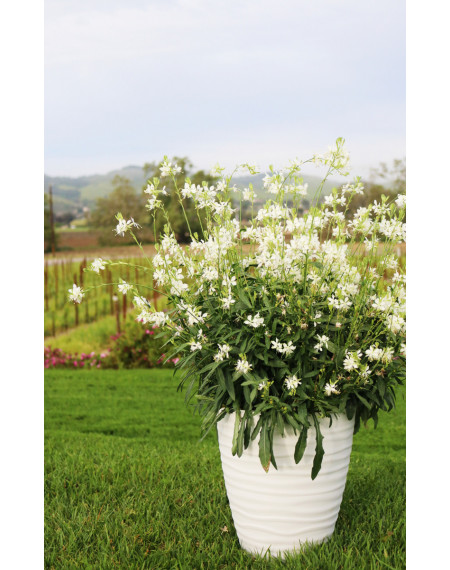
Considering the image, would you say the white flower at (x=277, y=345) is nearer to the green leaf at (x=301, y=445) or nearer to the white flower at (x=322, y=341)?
the white flower at (x=322, y=341)

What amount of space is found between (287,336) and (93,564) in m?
1.14

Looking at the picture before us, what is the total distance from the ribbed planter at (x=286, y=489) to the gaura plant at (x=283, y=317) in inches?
2.3

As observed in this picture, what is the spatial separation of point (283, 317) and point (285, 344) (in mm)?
131

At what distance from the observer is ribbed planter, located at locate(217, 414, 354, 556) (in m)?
2.02

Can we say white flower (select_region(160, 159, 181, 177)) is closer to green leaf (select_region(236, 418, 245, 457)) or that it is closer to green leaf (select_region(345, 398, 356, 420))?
green leaf (select_region(236, 418, 245, 457))

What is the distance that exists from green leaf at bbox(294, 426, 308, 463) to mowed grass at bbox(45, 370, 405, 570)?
0.40 metres

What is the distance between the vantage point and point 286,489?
2.03 m

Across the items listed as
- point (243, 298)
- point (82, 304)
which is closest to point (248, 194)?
point (243, 298)

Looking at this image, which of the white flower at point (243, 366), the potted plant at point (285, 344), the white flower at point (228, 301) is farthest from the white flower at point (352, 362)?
the white flower at point (228, 301)

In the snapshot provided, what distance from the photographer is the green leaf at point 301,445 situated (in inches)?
76.2

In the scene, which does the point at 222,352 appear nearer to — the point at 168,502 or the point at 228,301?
the point at 228,301

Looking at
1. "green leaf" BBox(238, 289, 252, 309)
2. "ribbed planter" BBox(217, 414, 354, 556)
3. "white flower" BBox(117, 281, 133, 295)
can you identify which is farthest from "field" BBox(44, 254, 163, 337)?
"green leaf" BBox(238, 289, 252, 309)
